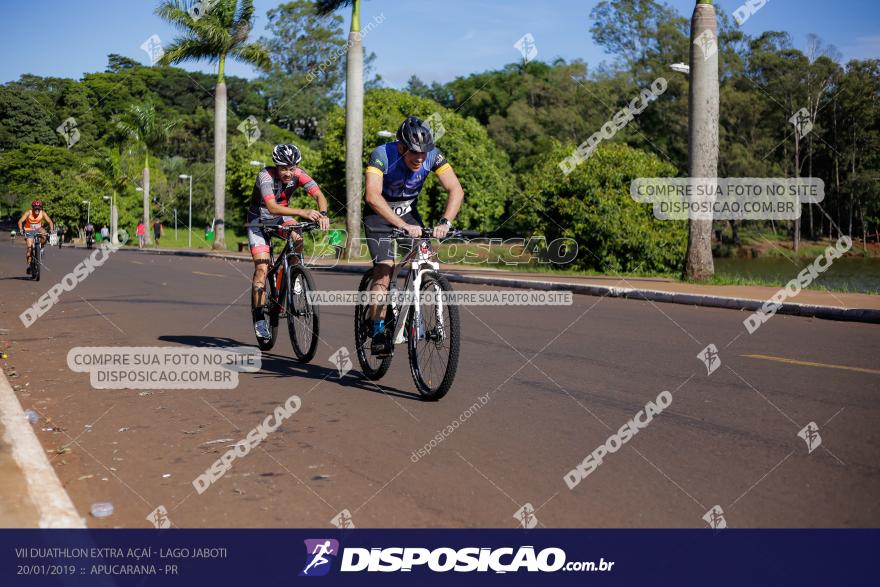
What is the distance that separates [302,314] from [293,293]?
0.92ft

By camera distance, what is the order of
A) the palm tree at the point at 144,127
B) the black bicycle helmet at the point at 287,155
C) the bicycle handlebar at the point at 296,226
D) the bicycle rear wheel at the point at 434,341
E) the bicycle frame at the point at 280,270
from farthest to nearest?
1. the palm tree at the point at 144,127
2. the bicycle frame at the point at 280,270
3. the black bicycle helmet at the point at 287,155
4. the bicycle handlebar at the point at 296,226
5. the bicycle rear wheel at the point at 434,341

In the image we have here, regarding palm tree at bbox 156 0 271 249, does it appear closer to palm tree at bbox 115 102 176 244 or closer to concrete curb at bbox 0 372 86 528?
palm tree at bbox 115 102 176 244

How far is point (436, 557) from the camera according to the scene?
3.66 meters

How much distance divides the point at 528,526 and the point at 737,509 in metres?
0.98

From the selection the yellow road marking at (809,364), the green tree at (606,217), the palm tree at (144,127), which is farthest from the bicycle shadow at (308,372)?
the palm tree at (144,127)

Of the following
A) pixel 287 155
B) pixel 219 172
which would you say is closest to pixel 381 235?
pixel 287 155

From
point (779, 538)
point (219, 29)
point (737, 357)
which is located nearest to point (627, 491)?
point (779, 538)

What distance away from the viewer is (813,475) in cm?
467

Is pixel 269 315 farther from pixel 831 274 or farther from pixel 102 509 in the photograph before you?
pixel 831 274

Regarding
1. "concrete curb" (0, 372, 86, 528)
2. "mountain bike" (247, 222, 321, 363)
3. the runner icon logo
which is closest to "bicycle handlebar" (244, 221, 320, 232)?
"mountain bike" (247, 222, 321, 363)

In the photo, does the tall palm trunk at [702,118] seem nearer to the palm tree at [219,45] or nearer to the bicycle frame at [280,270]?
the bicycle frame at [280,270]

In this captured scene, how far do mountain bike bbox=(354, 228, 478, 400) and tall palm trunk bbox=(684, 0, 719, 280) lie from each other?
13494mm

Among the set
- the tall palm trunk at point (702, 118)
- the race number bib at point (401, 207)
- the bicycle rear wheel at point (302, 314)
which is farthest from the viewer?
the tall palm trunk at point (702, 118)

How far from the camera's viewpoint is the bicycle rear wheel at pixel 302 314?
8.38 metres
